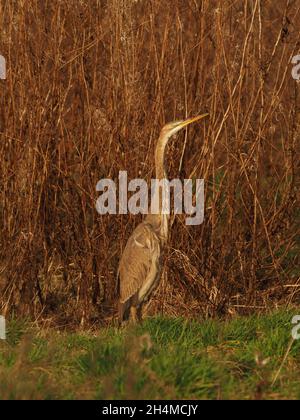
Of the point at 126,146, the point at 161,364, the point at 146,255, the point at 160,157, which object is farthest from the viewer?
the point at 126,146

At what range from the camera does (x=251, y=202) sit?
23.4ft

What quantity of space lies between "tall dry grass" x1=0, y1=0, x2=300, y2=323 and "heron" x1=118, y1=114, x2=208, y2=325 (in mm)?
517

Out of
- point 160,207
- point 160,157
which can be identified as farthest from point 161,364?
point 160,157

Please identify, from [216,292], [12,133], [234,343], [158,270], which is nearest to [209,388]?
[234,343]

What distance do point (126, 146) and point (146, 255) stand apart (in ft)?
3.14

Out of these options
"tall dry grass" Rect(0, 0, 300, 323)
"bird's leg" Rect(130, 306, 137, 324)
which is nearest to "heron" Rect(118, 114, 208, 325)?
"bird's leg" Rect(130, 306, 137, 324)

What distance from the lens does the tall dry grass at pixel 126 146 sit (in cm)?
686

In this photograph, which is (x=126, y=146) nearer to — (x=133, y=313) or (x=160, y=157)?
(x=160, y=157)

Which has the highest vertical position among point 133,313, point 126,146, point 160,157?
point 126,146

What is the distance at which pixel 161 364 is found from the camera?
473cm

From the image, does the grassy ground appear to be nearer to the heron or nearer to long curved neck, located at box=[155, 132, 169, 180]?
the heron

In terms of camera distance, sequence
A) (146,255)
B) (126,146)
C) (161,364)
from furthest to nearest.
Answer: (126,146)
(146,255)
(161,364)

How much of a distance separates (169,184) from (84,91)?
0.87 metres

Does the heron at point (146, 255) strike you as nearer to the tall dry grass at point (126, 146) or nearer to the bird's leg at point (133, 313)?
the bird's leg at point (133, 313)
